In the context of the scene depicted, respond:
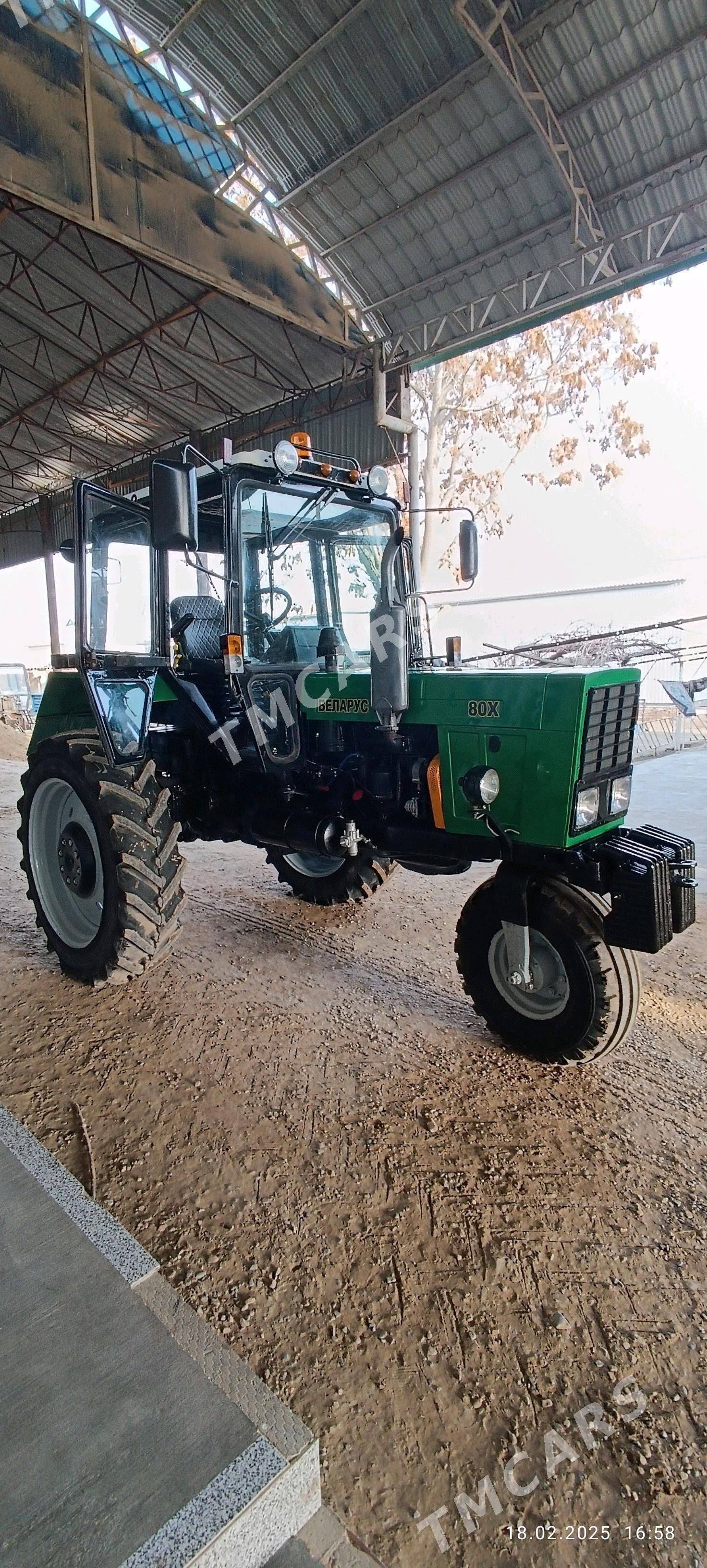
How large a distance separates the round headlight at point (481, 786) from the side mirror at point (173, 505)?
1.35m

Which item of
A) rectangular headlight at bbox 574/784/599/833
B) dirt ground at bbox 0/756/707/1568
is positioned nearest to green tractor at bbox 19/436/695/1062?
rectangular headlight at bbox 574/784/599/833

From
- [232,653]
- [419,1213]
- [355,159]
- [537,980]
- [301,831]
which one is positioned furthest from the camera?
[355,159]

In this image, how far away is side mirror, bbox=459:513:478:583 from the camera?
150 inches

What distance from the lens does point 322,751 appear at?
12.1 ft

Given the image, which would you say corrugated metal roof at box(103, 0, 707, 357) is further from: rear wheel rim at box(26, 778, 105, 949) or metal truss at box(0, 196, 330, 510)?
rear wheel rim at box(26, 778, 105, 949)

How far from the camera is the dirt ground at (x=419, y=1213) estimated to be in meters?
1.56

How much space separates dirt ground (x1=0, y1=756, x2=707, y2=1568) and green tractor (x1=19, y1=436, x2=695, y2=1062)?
34 cm

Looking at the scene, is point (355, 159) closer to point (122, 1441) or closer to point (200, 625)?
point (200, 625)

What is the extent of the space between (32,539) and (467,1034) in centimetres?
1860

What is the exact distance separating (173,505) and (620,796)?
2026 millimetres

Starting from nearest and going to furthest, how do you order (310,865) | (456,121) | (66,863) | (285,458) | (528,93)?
(285,458) → (66,863) → (310,865) → (528,93) → (456,121)

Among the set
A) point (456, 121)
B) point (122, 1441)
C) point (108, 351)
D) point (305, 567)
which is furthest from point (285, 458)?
point (108, 351)

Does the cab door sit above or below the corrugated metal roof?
below

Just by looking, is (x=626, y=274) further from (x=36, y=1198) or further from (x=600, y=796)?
(x=36, y=1198)
